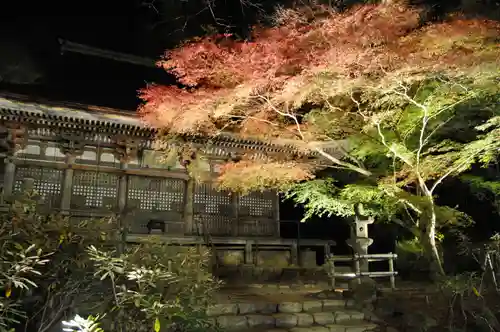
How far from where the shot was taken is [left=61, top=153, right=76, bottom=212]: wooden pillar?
10.8m

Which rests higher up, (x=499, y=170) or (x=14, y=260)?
(x=499, y=170)

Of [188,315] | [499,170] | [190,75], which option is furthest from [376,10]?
[499,170]

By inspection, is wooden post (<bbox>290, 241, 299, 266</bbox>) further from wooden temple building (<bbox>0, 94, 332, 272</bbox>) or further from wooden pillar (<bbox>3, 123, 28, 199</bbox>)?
→ wooden pillar (<bbox>3, 123, 28, 199</bbox>)

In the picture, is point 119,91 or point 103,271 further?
point 119,91

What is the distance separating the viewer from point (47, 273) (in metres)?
3.92

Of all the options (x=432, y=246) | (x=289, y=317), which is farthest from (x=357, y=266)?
(x=289, y=317)

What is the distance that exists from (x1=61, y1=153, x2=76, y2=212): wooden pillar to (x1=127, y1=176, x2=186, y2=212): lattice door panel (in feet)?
5.52

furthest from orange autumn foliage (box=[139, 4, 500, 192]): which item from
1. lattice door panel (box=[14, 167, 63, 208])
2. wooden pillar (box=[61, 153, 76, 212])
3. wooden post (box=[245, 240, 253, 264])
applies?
lattice door panel (box=[14, 167, 63, 208])

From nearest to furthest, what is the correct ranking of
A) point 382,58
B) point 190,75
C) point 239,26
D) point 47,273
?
point 47,273 → point 382,58 → point 190,75 → point 239,26

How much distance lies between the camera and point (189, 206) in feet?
39.7

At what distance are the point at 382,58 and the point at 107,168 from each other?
8.38 metres

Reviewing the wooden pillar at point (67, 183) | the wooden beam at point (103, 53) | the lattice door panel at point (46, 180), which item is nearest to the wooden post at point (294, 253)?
the wooden pillar at point (67, 183)

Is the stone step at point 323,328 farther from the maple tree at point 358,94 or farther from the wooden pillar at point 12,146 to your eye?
the wooden pillar at point 12,146

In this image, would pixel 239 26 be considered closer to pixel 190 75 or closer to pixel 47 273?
pixel 190 75
